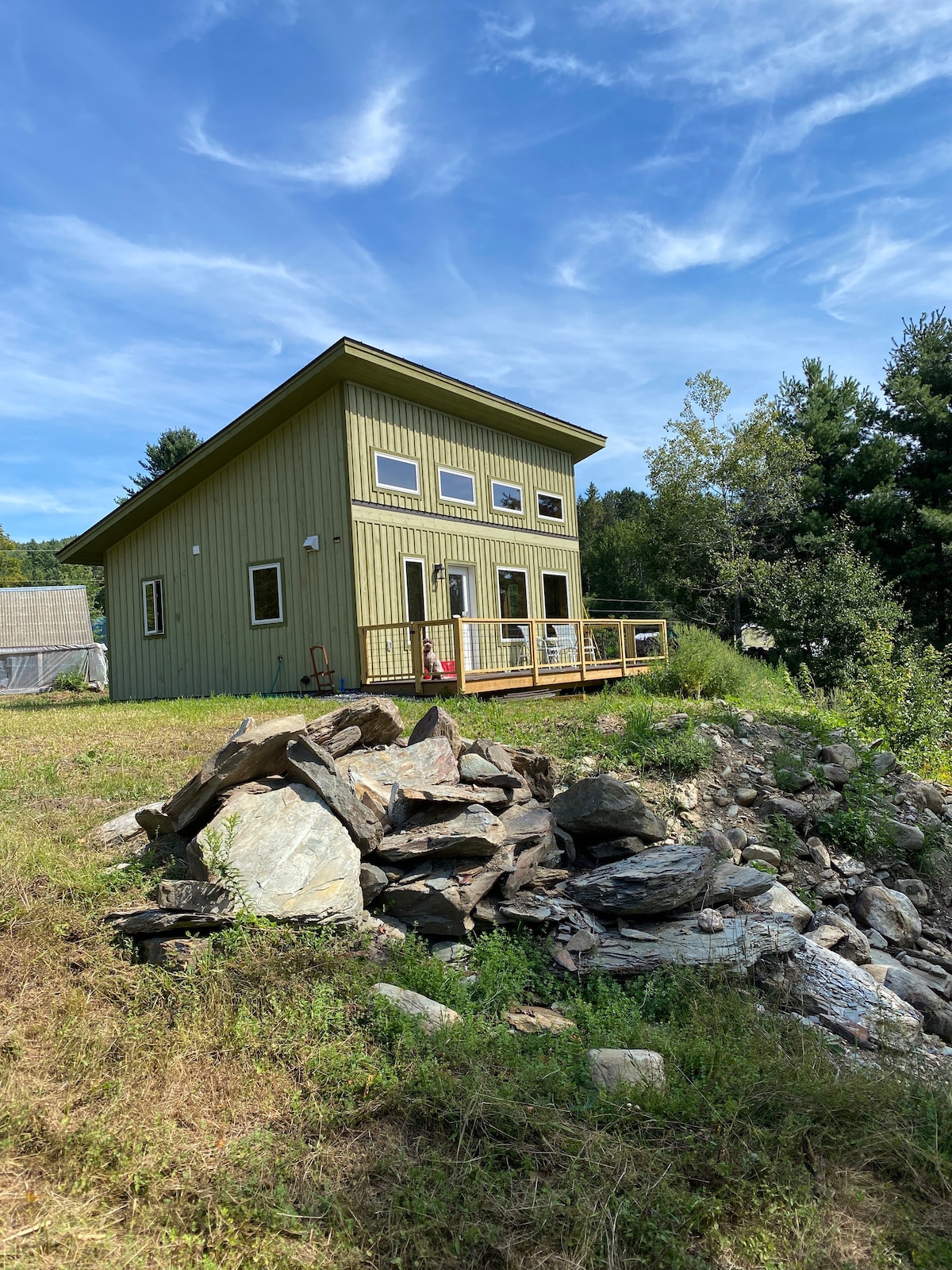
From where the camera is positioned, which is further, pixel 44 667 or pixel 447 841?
pixel 44 667

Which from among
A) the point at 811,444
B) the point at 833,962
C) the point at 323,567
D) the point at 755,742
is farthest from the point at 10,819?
the point at 811,444

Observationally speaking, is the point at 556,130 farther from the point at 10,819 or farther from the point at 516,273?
the point at 10,819

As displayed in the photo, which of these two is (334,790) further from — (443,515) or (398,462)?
(443,515)

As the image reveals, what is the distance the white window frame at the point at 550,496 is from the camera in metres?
18.5

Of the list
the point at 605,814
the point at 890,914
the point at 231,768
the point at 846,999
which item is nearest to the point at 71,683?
the point at 231,768

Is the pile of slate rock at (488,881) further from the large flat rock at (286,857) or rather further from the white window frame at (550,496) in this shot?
the white window frame at (550,496)

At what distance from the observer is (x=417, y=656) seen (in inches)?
476

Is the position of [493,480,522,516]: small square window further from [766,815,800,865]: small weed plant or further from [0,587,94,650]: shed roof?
[0,587,94,650]: shed roof

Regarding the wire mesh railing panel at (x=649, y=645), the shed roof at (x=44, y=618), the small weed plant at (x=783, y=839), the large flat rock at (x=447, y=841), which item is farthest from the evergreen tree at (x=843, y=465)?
the shed roof at (x=44, y=618)

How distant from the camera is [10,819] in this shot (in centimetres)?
506

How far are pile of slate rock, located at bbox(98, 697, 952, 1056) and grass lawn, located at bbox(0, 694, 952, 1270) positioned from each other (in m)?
0.23

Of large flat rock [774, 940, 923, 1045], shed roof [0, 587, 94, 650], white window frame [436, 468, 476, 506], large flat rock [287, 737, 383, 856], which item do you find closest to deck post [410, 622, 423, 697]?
white window frame [436, 468, 476, 506]

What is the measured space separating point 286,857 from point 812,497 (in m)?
28.7

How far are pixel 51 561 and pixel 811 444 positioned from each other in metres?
68.1
